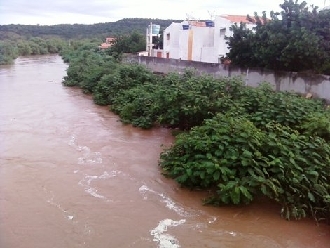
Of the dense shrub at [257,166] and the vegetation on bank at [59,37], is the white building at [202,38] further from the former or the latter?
the dense shrub at [257,166]

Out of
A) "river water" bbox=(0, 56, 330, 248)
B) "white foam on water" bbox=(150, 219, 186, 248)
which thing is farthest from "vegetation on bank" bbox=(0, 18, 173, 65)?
"white foam on water" bbox=(150, 219, 186, 248)

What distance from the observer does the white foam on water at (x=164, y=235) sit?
4859 mm

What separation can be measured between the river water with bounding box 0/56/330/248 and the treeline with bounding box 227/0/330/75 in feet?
16.2

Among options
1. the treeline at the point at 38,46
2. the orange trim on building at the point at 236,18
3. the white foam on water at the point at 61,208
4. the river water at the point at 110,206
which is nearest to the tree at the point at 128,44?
the orange trim on building at the point at 236,18

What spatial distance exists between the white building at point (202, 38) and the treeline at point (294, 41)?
24.7ft

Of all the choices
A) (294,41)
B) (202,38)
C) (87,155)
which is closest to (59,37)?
(202,38)

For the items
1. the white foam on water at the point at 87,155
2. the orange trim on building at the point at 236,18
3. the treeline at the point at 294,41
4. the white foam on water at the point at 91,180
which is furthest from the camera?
the orange trim on building at the point at 236,18

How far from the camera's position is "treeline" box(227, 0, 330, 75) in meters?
11.1

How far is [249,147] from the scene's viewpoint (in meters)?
6.25

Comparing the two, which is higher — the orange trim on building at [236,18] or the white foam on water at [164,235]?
the orange trim on building at [236,18]

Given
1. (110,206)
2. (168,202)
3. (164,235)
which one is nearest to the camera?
(164,235)

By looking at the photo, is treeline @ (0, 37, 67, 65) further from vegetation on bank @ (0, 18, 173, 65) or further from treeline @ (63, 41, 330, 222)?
treeline @ (63, 41, 330, 222)

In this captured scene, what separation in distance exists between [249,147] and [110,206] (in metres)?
2.47

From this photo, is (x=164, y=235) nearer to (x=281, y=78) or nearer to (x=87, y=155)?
(x=87, y=155)
